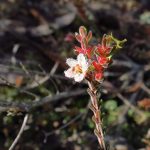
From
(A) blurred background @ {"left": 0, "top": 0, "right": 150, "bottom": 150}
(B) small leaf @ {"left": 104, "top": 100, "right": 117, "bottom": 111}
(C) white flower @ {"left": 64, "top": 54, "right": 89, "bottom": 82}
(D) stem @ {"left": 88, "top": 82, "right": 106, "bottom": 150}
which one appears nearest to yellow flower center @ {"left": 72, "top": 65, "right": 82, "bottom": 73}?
(C) white flower @ {"left": 64, "top": 54, "right": 89, "bottom": 82}

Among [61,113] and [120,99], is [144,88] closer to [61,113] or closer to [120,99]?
[120,99]

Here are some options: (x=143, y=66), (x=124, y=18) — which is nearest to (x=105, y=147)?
(x=143, y=66)

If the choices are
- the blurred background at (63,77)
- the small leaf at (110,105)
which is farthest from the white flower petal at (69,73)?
the small leaf at (110,105)

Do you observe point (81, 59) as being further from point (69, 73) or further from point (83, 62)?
point (69, 73)

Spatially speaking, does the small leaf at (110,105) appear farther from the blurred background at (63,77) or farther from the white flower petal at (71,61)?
the white flower petal at (71,61)

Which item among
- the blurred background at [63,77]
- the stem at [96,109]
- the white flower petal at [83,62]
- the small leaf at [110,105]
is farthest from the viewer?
the small leaf at [110,105]

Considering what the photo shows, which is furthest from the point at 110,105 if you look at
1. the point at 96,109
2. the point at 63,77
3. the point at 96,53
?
the point at 96,53

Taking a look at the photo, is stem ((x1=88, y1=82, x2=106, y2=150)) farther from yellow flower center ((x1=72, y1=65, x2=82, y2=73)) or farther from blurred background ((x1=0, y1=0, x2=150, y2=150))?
blurred background ((x1=0, y1=0, x2=150, y2=150))
